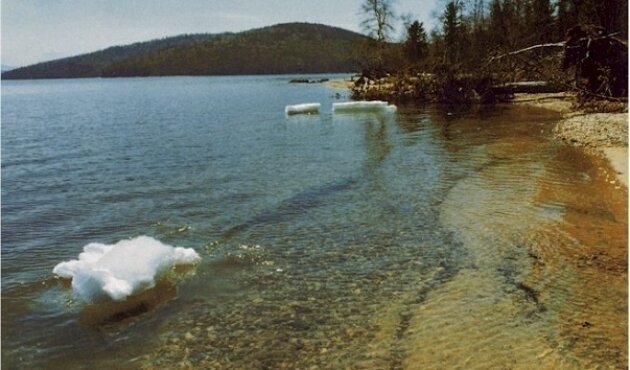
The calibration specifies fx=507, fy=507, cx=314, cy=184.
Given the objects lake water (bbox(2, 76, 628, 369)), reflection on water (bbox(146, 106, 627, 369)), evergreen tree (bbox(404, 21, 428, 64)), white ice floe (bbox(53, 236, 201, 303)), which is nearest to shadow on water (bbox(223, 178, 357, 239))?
lake water (bbox(2, 76, 628, 369))

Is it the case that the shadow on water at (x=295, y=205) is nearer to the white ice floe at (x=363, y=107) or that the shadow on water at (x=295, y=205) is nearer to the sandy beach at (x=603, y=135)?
the sandy beach at (x=603, y=135)

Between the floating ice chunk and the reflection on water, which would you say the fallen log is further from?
the reflection on water

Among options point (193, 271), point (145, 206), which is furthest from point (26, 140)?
point (193, 271)

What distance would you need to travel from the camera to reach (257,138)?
21.4 m

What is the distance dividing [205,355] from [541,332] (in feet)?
11.0

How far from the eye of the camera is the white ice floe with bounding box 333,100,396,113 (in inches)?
1208

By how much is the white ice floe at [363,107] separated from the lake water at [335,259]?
14635mm

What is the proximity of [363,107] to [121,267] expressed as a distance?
26004mm

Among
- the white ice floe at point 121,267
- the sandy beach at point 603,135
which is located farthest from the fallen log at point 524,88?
the white ice floe at point 121,267

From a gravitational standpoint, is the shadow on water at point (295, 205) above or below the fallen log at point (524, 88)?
below

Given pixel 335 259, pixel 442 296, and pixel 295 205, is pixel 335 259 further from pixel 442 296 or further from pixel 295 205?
pixel 295 205

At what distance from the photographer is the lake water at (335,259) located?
4.99 m

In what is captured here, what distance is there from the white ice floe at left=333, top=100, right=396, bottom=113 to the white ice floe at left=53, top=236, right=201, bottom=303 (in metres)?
24.7

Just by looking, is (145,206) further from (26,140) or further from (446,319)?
(26,140)
